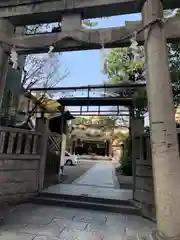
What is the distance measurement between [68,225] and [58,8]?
15.1 feet

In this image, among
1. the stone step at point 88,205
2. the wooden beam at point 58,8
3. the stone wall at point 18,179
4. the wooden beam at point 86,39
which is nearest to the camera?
the wooden beam at point 86,39

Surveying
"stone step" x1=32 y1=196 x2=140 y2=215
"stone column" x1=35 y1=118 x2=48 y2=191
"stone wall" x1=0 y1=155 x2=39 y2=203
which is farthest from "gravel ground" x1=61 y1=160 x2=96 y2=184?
"stone step" x1=32 y1=196 x2=140 y2=215

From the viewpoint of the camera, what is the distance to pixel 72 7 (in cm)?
432

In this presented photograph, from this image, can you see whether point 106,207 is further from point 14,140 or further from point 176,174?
point 14,140

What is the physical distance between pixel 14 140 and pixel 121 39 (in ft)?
12.5

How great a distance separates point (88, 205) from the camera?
5363 mm

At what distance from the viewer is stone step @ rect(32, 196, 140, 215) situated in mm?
5086

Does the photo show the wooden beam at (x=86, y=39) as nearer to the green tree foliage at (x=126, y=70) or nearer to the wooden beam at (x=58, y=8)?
the wooden beam at (x=58, y=8)

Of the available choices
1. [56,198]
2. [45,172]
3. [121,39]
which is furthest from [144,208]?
[121,39]

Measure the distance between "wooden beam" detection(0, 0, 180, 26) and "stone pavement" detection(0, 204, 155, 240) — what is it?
14.7ft

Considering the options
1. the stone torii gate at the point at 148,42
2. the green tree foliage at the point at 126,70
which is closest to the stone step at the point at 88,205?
the stone torii gate at the point at 148,42

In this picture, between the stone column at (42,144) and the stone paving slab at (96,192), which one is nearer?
the stone paving slab at (96,192)

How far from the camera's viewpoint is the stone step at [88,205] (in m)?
5.09

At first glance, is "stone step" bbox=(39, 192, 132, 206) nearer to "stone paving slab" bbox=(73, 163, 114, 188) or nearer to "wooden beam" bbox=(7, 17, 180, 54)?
"stone paving slab" bbox=(73, 163, 114, 188)
